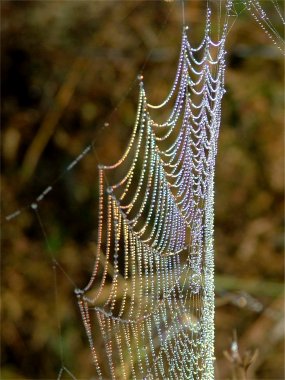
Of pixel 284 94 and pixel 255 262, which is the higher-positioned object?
pixel 284 94

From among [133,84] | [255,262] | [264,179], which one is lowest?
[255,262]

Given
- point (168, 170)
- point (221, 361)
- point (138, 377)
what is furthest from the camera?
point (221, 361)

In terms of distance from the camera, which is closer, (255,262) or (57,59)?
(57,59)

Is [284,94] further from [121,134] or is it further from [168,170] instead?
[168,170]

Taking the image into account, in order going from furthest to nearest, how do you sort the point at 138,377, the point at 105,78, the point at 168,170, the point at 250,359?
1. the point at 105,78
2. the point at 168,170
3. the point at 138,377
4. the point at 250,359

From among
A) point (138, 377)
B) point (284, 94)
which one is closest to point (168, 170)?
point (138, 377)

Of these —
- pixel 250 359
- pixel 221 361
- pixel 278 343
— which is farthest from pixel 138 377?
pixel 278 343
